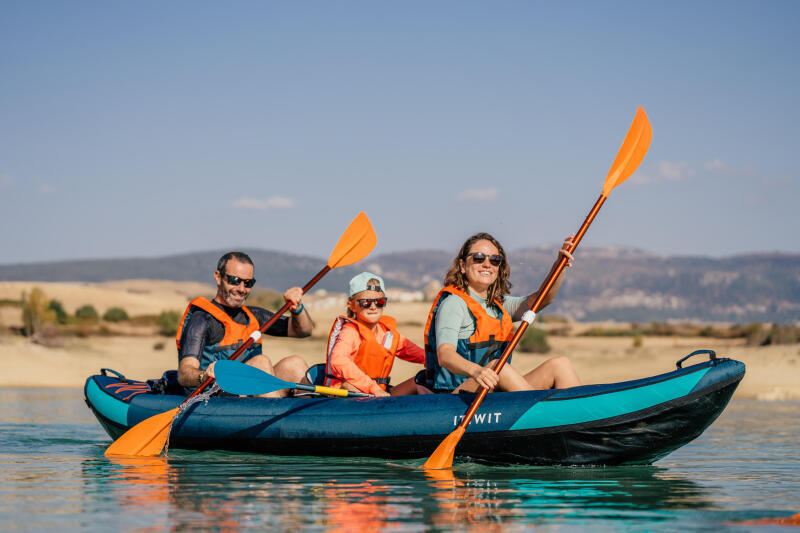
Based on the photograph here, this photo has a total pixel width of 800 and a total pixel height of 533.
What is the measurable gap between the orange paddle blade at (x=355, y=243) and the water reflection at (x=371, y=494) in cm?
242

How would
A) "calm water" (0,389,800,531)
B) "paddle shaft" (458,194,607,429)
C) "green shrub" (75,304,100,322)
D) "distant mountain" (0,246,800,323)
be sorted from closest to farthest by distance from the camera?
"calm water" (0,389,800,531)
"paddle shaft" (458,194,607,429)
"green shrub" (75,304,100,322)
"distant mountain" (0,246,800,323)

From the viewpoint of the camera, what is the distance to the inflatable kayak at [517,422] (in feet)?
18.9

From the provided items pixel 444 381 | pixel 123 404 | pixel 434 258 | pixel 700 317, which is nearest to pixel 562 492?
pixel 444 381

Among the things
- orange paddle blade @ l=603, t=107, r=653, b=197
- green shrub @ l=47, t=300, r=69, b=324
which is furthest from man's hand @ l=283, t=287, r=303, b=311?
green shrub @ l=47, t=300, r=69, b=324

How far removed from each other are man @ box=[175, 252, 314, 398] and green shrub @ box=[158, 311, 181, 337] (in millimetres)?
16861

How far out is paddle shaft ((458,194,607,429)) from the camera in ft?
19.3

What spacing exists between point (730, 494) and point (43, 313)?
808 inches

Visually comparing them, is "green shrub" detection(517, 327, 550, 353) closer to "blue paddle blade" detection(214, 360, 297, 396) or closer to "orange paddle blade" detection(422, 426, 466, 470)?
"blue paddle blade" detection(214, 360, 297, 396)

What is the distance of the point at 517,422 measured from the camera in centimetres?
591

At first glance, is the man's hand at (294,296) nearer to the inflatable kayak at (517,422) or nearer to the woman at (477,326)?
the inflatable kayak at (517,422)

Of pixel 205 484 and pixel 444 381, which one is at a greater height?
pixel 444 381

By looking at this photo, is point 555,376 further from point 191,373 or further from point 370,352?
point 191,373

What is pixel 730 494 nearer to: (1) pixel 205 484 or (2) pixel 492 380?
(2) pixel 492 380

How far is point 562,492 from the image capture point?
5.11 meters
